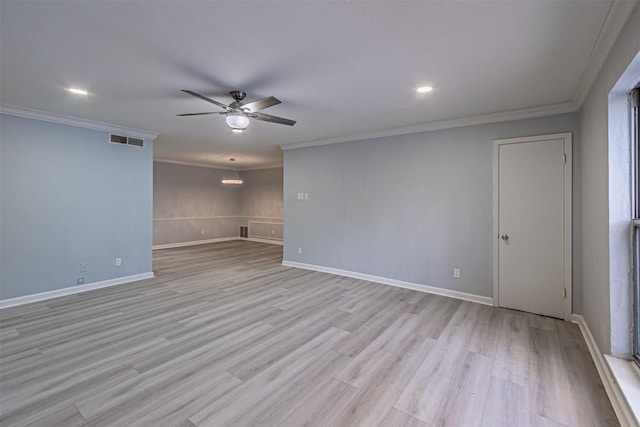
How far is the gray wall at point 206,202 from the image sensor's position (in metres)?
8.35

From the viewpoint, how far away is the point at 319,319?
3301 millimetres

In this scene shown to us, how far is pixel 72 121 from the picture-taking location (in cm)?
410

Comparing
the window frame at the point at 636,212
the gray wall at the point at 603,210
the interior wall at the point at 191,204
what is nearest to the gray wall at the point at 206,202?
the interior wall at the point at 191,204

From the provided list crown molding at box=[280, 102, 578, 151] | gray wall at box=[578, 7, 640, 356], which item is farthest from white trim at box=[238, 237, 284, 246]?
gray wall at box=[578, 7, 640, 356]

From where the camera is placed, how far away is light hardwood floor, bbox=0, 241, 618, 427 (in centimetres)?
182

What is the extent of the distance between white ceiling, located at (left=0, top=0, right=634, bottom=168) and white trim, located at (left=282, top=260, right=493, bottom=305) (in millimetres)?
2574

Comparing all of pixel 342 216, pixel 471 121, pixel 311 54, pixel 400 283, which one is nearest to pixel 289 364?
pixel 311 54

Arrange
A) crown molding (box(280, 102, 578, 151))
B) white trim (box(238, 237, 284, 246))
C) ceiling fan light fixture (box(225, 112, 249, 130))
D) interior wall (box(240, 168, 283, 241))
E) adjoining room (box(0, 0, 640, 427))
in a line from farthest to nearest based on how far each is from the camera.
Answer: interior wall (box(240, 168, 283, 241)), white trim (box(238, 237, 284, 246)), crown molding (box(280, 102, 578, 151)), ceiling fan light fixture (box(225, 112, 249, 130)), adjoining room (box(0, 0, 640, 427))

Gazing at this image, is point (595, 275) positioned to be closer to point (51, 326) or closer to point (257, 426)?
point (257, 426)

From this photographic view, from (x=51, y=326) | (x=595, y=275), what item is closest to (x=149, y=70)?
(x=51, y=326)

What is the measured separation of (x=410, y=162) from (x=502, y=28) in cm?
265

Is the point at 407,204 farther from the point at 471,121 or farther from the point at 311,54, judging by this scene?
the point at 311,54

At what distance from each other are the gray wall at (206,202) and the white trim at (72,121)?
372 cm

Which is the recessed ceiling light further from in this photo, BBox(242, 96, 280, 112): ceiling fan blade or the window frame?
the window frame
